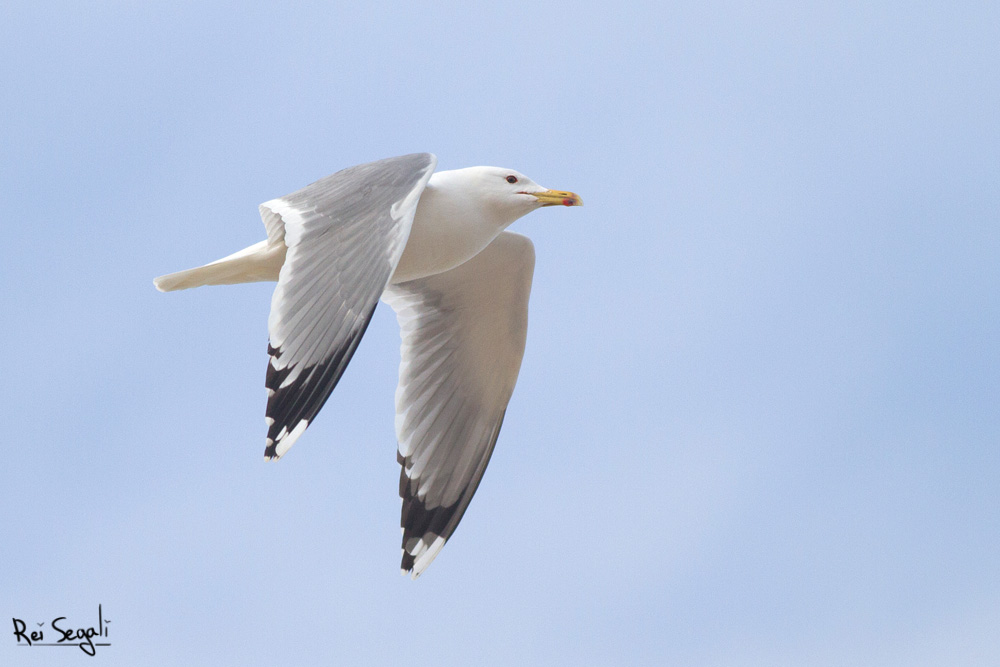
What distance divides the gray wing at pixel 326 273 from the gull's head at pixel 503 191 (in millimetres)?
315

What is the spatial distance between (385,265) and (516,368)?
187 centimetres

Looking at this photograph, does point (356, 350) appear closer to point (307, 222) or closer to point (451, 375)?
point (307, 222)

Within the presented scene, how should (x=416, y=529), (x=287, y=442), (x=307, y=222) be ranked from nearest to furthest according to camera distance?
(x=287, y=442), (x=307, y=222), (x=416, y=529)

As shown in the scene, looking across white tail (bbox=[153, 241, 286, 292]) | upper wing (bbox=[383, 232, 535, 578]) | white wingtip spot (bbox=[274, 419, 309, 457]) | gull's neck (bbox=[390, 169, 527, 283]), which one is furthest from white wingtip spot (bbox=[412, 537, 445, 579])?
white wingtip spot (bbox=[274, 419, 309, 457])

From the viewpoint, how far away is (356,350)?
4.43 m

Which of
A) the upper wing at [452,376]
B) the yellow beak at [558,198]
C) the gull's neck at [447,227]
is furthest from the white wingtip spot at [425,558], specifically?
the yellow beak at [558,198]

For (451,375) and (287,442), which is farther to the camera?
(451,375)

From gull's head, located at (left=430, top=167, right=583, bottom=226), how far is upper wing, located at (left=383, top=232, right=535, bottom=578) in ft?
1.68

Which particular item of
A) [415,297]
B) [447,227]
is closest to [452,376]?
[415,297]

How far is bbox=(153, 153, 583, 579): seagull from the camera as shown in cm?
449

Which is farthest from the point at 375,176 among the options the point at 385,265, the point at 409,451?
the point at 409,451

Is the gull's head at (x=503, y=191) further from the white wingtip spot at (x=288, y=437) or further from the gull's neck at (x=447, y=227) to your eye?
the white wingtip spot at (x=288, y=437)

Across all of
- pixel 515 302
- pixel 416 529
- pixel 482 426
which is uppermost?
pixel 515 302

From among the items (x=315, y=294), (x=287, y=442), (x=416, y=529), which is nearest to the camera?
(x=287, y=442)
